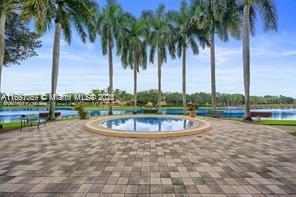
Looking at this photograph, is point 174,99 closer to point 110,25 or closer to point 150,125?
point 110,25

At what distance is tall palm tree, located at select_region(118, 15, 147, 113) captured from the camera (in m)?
22.3

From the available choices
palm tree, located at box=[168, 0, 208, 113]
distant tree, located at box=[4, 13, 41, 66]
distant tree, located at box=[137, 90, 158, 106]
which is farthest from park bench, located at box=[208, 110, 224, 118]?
distant tree, located at box=[137, 90, 158, 106]

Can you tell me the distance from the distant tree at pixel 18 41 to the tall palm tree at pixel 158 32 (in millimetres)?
12883

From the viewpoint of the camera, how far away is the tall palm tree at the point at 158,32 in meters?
22.4

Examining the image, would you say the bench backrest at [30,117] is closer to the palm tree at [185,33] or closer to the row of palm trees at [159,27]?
the row of palm trees at [159,27]

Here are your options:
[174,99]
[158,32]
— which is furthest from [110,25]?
[174,99]

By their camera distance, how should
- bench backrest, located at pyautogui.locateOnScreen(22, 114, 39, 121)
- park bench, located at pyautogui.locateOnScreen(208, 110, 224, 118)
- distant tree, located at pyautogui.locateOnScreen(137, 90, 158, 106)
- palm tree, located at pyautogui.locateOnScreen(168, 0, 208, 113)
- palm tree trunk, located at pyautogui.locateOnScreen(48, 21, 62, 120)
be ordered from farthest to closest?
distant tree, located at pyautogui.locateOnScreen(137, 90, 158, 106) → palm tree, located at pyautogui.locateOnScreen(168, 0, 208, 113) → park bench, located at pyautogui.locateOnScreen(208, 110, 224, 118) → palm tree trunk, located at pyautogui.locateOnScreen(48, 21, 62, 120) → bench backrest, located at pyautogui.locateOnScreen(22, 114, 39, 121)

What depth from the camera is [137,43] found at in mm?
23078

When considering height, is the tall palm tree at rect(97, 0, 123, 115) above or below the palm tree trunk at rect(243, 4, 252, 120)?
above

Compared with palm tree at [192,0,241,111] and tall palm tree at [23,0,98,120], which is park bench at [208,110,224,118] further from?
tall palm tree at [23,0,98,120]

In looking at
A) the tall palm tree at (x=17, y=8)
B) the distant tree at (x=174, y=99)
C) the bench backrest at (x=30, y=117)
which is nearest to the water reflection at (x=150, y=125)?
the bench backrest at (x=30, y=117)

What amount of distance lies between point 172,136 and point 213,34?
14.1 m

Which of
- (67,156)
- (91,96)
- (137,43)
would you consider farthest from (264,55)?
(91,96)

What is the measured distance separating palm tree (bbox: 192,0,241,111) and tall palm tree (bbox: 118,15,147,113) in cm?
766
